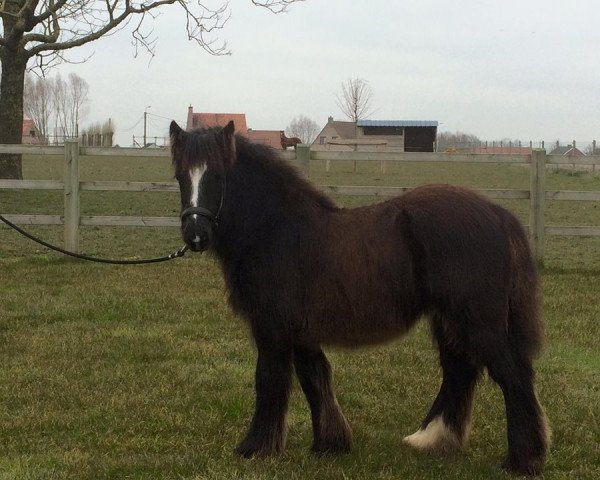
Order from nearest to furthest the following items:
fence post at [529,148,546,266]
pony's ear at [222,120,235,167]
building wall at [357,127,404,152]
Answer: pony's ear at [222,120,235,167] < fence post at [529,148,546,266] < building wall at [357,127,404,152]

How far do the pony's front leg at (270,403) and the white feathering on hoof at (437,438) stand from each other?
88 centimetres

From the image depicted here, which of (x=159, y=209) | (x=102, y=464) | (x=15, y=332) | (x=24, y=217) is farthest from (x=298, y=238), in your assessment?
(x=159, y=209)

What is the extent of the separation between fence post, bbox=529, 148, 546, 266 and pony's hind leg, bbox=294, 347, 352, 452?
7020mm

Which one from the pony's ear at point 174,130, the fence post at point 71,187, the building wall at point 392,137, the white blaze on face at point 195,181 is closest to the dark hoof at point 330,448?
the white blaze on face at point 195,181

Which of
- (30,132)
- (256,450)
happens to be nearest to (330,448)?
(256,450)

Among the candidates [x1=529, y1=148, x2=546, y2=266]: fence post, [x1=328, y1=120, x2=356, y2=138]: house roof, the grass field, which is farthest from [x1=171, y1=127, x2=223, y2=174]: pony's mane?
[x1=328, y1=120, x2=356, y2=138]: house roof

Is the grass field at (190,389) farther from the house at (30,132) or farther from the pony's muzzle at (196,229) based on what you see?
the house at (30,132)

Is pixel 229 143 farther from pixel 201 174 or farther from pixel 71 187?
pixel 71 187

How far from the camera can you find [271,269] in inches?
160

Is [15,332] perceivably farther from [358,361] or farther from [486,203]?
[486,203]

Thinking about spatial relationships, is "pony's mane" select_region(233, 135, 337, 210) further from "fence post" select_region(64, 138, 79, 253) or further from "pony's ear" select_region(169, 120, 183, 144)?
"fence post" select_region(64, 138, 79, 253)

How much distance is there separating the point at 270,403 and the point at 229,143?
60.1 inches

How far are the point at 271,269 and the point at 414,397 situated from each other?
200 centimetres

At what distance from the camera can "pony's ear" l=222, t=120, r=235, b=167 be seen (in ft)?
13.3
